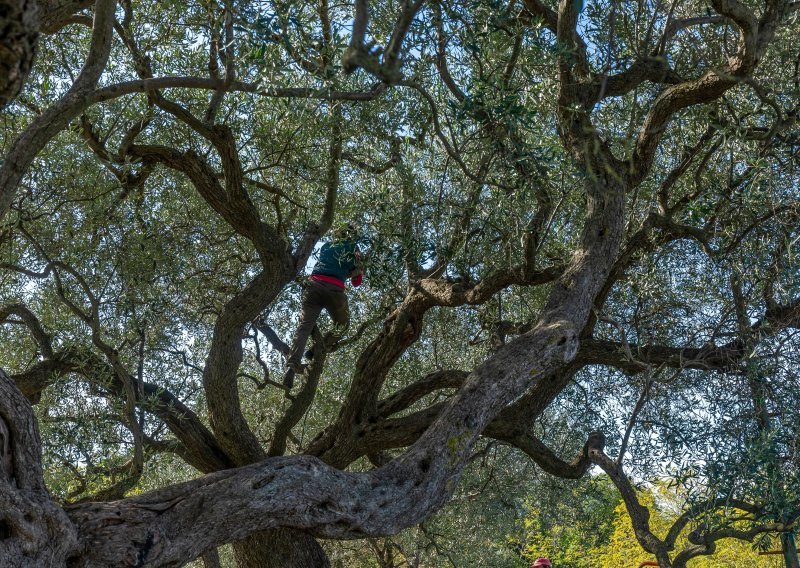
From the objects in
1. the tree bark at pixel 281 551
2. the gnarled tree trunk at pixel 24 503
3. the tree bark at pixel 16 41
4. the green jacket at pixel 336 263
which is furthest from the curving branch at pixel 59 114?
the tree bark at pixel 281 551

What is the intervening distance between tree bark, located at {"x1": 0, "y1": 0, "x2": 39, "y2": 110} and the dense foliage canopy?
2.66 meters

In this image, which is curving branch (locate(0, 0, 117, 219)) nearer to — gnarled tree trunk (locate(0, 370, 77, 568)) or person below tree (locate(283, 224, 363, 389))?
gnarled tree trunk (locate(0, 370, 77, 568))

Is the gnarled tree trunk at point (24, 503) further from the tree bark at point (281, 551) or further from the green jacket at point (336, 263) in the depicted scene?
the green jacket at point (336, 263)

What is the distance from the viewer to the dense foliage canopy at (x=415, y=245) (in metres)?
5.84

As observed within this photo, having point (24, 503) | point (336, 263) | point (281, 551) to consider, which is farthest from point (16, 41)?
point (281, 551)

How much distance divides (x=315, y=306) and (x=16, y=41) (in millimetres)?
6443

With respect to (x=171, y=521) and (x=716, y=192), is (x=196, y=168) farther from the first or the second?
(x=716, y=192)

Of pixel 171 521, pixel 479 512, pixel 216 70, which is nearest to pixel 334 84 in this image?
pixel 216 70

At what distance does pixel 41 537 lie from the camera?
428 cm

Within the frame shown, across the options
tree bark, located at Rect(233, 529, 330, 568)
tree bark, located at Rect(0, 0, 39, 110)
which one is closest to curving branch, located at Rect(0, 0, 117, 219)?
tree bark, located at Rect(0, 0, 39, 110)

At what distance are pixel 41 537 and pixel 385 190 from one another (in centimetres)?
460

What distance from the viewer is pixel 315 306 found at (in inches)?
344

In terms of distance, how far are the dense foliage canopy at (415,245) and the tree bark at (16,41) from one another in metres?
2.66

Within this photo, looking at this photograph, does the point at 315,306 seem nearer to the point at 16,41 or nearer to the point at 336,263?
the point at 336,263
